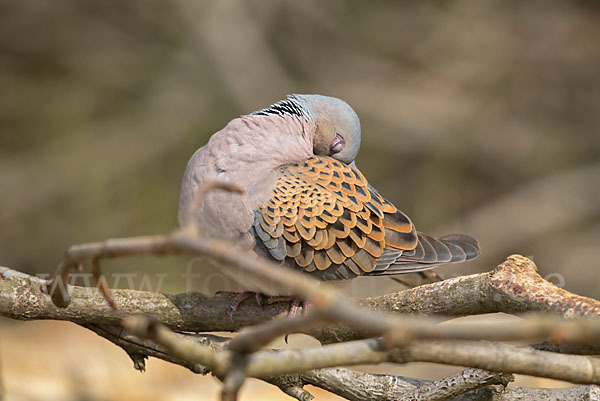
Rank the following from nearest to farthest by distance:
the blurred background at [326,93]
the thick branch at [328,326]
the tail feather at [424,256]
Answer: the thick branch at [328,326] < the tail feather at [424,256] < the blurred background at [326,93]

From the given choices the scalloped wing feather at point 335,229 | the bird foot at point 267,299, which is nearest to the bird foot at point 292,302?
the bird foot at point 267,299

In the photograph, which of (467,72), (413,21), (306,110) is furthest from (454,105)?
(306,110)

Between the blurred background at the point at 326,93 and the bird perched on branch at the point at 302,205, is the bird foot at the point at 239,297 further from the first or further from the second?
the blurred background at the point at 326,93

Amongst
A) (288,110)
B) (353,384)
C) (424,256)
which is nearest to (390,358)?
(353,384)

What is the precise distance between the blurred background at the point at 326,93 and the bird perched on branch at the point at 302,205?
10.5 ft

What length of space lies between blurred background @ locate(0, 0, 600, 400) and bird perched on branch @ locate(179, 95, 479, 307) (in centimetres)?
321

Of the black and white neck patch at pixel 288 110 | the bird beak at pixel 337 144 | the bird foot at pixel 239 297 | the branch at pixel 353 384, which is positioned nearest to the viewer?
the branch at pixel 353 384

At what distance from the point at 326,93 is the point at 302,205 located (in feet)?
14.0

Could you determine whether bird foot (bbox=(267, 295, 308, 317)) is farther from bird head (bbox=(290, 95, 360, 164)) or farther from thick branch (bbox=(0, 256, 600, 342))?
bird head (bbox=(290, 95, 360, 164))

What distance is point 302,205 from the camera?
9.84ft

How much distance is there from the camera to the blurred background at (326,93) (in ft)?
21.6

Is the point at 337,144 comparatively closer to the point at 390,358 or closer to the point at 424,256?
the point at 424,256

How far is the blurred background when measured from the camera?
6582mm

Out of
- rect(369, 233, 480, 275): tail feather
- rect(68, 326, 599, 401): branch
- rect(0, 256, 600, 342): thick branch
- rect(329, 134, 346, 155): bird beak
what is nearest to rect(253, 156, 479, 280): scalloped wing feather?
rect(369, 233, 480, 275): tail feather
